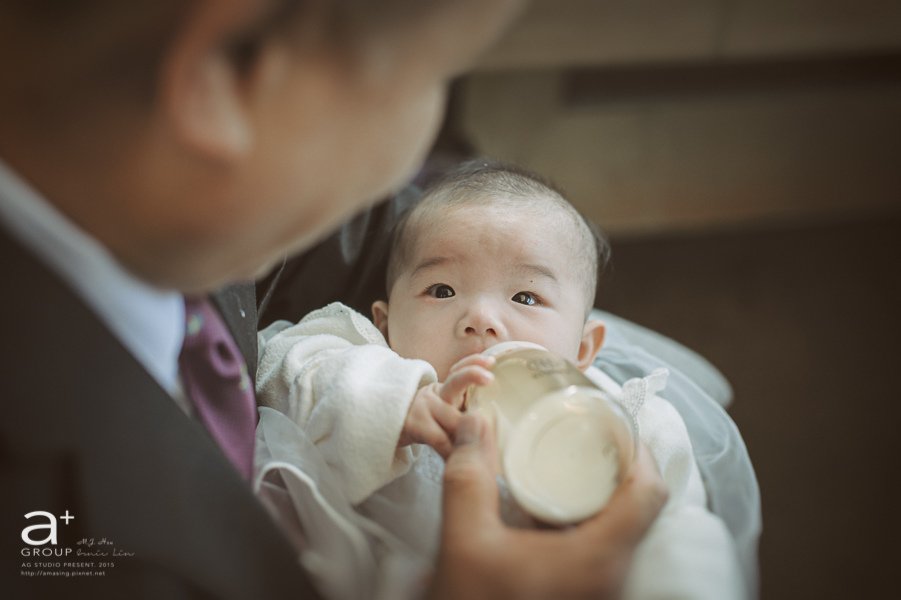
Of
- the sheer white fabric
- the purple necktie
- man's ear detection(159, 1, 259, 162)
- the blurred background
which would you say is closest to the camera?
man's ear detection(159, 1, 259, 162)

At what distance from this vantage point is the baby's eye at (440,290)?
2.85 ft

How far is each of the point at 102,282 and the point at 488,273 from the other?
1.36 ft

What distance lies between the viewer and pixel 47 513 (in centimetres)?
52

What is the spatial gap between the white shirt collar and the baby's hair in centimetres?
37

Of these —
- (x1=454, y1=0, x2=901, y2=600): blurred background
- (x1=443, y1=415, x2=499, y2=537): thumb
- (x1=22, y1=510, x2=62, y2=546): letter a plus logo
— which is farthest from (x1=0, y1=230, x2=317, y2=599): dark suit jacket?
(x1=454, y1=0, x2=901, y2=600): blurred background

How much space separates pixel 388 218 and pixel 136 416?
19.3 inches

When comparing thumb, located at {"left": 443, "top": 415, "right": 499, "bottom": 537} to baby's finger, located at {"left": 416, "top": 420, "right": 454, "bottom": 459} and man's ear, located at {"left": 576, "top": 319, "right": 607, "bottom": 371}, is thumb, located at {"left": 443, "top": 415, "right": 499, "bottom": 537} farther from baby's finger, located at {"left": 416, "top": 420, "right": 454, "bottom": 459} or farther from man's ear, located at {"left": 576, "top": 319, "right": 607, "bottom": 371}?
man's ear, located at {"left": 576, "top": 319, "right": 607, "bottom": 371}

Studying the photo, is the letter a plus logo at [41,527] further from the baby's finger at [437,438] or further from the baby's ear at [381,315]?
the baby's ear at [381,315]

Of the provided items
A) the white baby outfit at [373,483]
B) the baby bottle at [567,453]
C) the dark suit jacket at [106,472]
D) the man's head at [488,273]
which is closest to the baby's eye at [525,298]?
the man's head at [488,273]

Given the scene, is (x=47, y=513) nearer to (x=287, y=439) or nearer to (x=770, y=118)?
(x=287, y=439)

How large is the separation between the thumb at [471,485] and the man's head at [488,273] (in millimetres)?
191

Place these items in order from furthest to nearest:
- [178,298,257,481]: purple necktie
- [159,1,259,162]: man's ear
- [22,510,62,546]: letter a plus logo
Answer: [178,298,257,481]: purple necktie < [22,510,62,546]: letter a plus logo < [159,1,259,162]: man's ear

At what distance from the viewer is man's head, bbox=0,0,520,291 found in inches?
16.0

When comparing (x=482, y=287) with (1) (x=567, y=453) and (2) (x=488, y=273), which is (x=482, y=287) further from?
(1) (x=567, y=453)
